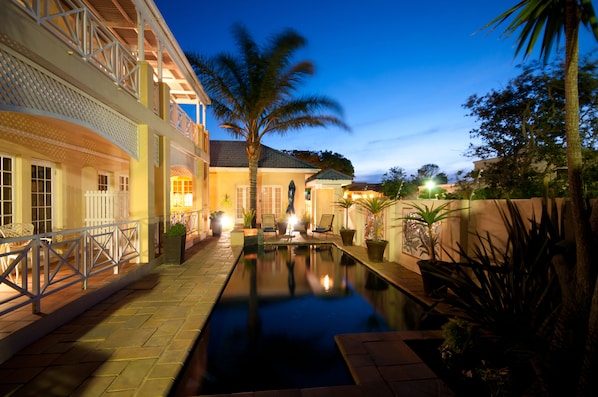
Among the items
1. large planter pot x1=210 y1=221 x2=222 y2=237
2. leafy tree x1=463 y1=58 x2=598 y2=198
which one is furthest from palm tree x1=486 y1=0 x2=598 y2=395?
large planter pot x1=210 y1=221 x2=222 y2=237

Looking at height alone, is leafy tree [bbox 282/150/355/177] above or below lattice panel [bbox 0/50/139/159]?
above

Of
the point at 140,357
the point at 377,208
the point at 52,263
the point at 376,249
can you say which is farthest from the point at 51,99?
the point at 376,249

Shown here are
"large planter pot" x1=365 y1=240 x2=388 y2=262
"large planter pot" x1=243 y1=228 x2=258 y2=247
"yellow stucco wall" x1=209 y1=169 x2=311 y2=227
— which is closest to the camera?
"large planter pot" x1=365 y1=240 x2=388 y2=262

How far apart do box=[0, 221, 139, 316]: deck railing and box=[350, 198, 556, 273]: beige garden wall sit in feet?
15.7

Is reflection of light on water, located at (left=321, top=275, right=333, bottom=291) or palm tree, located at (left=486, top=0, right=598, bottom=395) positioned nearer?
palm tree, located at (left=486, top=0, right=598, bottom=395)

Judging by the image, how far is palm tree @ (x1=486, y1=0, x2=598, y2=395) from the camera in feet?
5.65

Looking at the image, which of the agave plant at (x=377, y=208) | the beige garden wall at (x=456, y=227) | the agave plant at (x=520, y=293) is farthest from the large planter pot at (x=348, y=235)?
the agave plant at (x=520, y=293)

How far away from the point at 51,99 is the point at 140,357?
149 inches

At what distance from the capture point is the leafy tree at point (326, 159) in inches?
1441

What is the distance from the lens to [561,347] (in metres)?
1.85

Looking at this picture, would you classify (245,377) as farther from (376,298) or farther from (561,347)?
(376,298)

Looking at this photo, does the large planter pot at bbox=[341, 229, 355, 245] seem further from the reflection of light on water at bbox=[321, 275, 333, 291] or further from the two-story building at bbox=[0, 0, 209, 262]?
the two-story building at bbox=[0, 0, 209, 262]

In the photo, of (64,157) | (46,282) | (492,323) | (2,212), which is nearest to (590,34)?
(492,323)

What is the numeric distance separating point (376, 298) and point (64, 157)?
8555 millimetres
